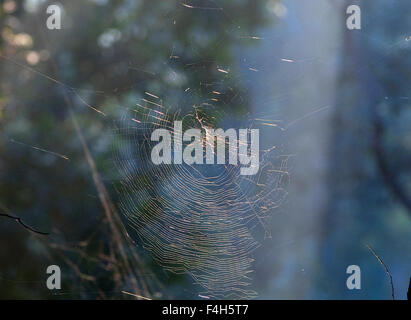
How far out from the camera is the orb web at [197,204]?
4.27 ft

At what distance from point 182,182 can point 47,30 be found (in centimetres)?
69

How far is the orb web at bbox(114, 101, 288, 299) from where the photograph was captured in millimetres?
1302

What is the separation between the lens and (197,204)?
138 cm

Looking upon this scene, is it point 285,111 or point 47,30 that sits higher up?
point 47,30

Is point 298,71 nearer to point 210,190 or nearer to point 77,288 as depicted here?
point 210,190

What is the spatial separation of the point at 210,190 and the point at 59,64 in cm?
66

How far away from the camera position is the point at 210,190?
139cm

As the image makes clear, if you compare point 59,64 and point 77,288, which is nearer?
point 77,288

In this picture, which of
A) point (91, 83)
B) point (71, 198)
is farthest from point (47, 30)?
point (71, 198)

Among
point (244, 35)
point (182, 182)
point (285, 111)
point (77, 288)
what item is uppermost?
point (244, 35)

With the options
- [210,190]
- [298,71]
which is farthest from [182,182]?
[298,71]

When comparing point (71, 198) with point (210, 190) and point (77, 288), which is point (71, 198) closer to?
point (77, 288)

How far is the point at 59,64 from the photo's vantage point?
1.46 meters

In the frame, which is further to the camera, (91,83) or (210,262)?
(91,83)
